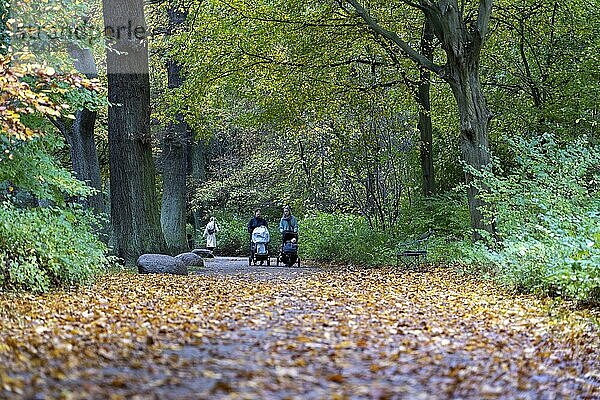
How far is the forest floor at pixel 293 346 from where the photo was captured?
13.8 ft

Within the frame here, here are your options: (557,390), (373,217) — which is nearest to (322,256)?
(373,217)

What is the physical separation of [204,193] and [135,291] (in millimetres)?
20912

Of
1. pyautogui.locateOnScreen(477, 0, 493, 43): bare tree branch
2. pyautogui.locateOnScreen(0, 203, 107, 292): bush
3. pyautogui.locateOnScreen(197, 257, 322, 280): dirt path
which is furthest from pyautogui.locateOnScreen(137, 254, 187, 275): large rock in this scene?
pyautogui.locateOnScreen(477, 0, 493, 43): bare tree branch

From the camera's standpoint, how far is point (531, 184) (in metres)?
11.8

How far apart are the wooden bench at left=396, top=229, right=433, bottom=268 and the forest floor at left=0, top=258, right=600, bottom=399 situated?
18.4ft

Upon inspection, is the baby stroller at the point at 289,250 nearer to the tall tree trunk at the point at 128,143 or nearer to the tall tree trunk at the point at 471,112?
the tall tree trunk at the point at 128,143

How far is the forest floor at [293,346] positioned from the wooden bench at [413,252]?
18.4 ft

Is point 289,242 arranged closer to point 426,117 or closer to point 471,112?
point 426,117

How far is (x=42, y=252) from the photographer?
9195 mm

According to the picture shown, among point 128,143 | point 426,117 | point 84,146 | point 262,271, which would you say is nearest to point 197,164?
point 84,146

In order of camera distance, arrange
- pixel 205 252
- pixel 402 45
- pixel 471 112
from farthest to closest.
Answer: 1. pixel 205 252
2. pixel 402 45
3. pixel 471 112

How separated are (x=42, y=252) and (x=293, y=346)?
16.2ft

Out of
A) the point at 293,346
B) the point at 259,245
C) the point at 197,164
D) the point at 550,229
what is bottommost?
the point at 293,346

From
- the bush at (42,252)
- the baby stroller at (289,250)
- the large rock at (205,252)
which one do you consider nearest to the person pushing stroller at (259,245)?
the baby stroller at (289,250)
